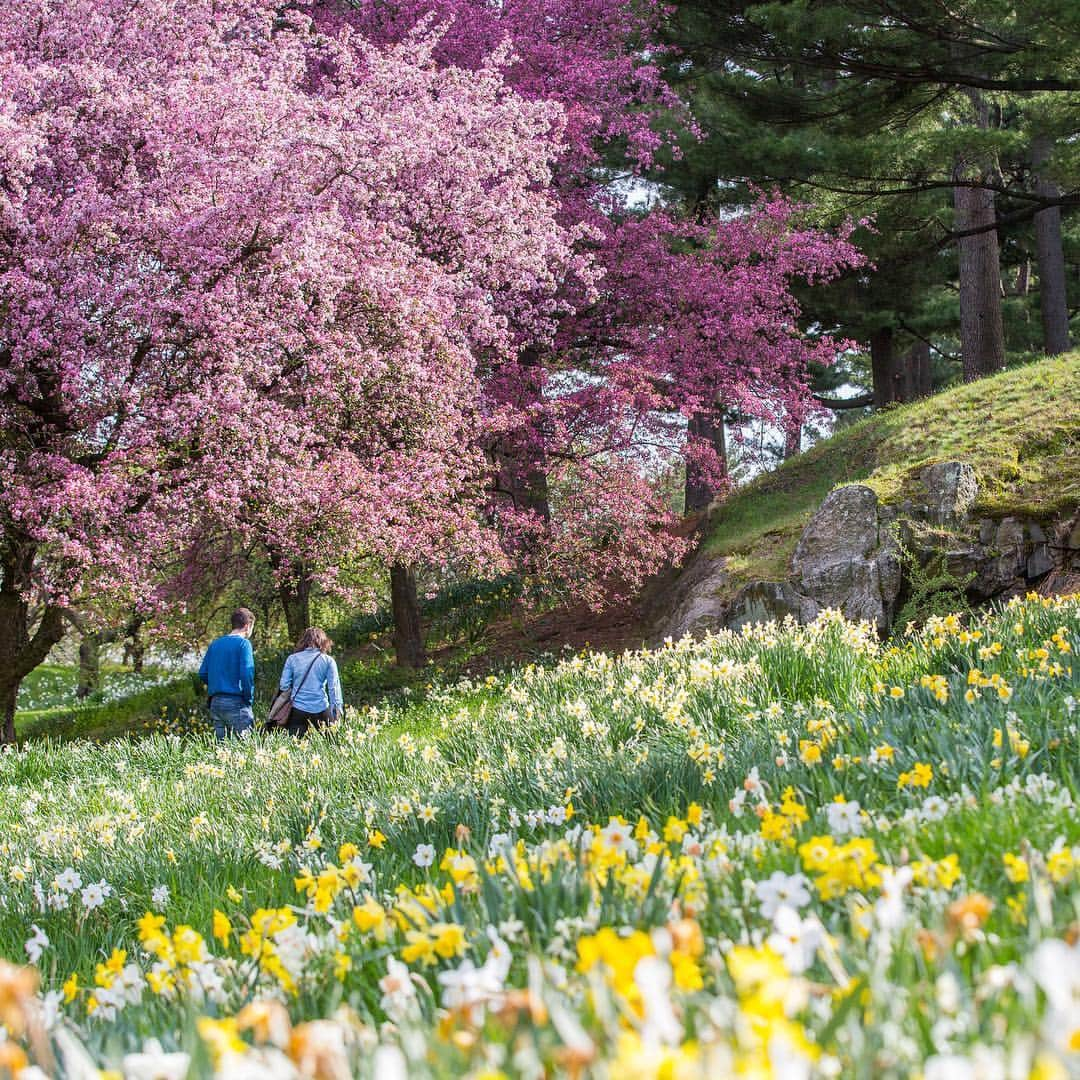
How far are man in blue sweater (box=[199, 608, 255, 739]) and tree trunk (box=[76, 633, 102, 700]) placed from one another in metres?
11.6

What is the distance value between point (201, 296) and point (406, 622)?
5.49 meters

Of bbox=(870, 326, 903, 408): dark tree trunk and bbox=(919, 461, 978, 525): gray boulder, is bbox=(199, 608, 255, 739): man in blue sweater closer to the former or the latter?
bbox=(919, 461, 978, 525): gray boulder

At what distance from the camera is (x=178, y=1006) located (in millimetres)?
2178

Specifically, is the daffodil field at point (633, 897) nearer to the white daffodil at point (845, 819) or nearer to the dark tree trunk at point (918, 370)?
the white daffodil at point (845, 819)

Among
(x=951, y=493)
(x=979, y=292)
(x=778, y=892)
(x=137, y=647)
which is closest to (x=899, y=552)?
(x=951, y=493)

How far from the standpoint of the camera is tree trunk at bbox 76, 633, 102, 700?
2080 centimetres

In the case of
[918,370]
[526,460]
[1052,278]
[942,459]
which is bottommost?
[942,459]

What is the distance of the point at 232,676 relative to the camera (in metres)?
9.12

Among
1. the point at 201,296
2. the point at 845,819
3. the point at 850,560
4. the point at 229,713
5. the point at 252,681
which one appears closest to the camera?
the point at 845,819

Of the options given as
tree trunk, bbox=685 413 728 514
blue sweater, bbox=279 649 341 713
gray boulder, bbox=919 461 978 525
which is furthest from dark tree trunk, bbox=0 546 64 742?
tree trunk, bbox=685 413 728 514

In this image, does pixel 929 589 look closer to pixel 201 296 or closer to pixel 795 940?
pixel 201 296

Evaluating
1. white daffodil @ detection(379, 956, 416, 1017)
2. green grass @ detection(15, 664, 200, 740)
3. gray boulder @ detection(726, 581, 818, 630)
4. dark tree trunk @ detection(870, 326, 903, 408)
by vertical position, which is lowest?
green grass @ detection(15, 664, 200, 740)

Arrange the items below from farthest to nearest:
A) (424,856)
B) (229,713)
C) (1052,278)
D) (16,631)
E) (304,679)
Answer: (1052,278) → (16,631) → (229,713) → (304,679) → (424,856)

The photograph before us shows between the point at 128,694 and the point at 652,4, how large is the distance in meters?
15.3
